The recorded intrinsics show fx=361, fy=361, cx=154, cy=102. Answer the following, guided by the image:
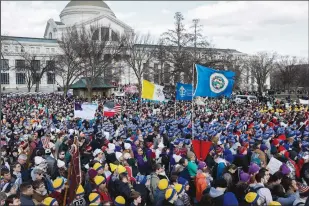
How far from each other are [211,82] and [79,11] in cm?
7784

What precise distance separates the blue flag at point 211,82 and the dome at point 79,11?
75.7m

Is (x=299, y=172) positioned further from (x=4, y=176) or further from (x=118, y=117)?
(x=118, y=117)

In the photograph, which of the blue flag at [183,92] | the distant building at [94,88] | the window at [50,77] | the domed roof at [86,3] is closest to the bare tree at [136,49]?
the distant building at [94,88]

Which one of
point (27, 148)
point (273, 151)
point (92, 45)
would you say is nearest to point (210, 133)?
point (273, 151)

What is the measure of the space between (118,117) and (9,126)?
5796 millimetres

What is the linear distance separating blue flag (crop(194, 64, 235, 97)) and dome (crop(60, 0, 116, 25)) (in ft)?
248

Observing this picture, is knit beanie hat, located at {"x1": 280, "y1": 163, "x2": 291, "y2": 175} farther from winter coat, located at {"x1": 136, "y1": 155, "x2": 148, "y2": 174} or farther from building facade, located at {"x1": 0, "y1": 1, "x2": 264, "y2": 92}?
building facade, located at {"x1": 0, "y1": 1, "x2": 264, "y2": 92}

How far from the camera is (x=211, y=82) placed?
10.7m

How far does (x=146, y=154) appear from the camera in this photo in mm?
8891

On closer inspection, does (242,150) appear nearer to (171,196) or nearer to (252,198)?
(252,198)

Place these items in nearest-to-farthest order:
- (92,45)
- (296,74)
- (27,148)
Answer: (27,148) < (92,45) < (296,74)

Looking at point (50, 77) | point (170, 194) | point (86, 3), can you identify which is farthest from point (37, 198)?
point (86, 3)

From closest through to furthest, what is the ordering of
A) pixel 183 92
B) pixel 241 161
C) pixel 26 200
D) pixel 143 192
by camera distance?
pixel 26 200, pixel 143 192, pixel 241 161, pixel 183 92

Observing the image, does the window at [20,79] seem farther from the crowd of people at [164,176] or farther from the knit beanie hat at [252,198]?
the knit beanie hat at [252,198]
